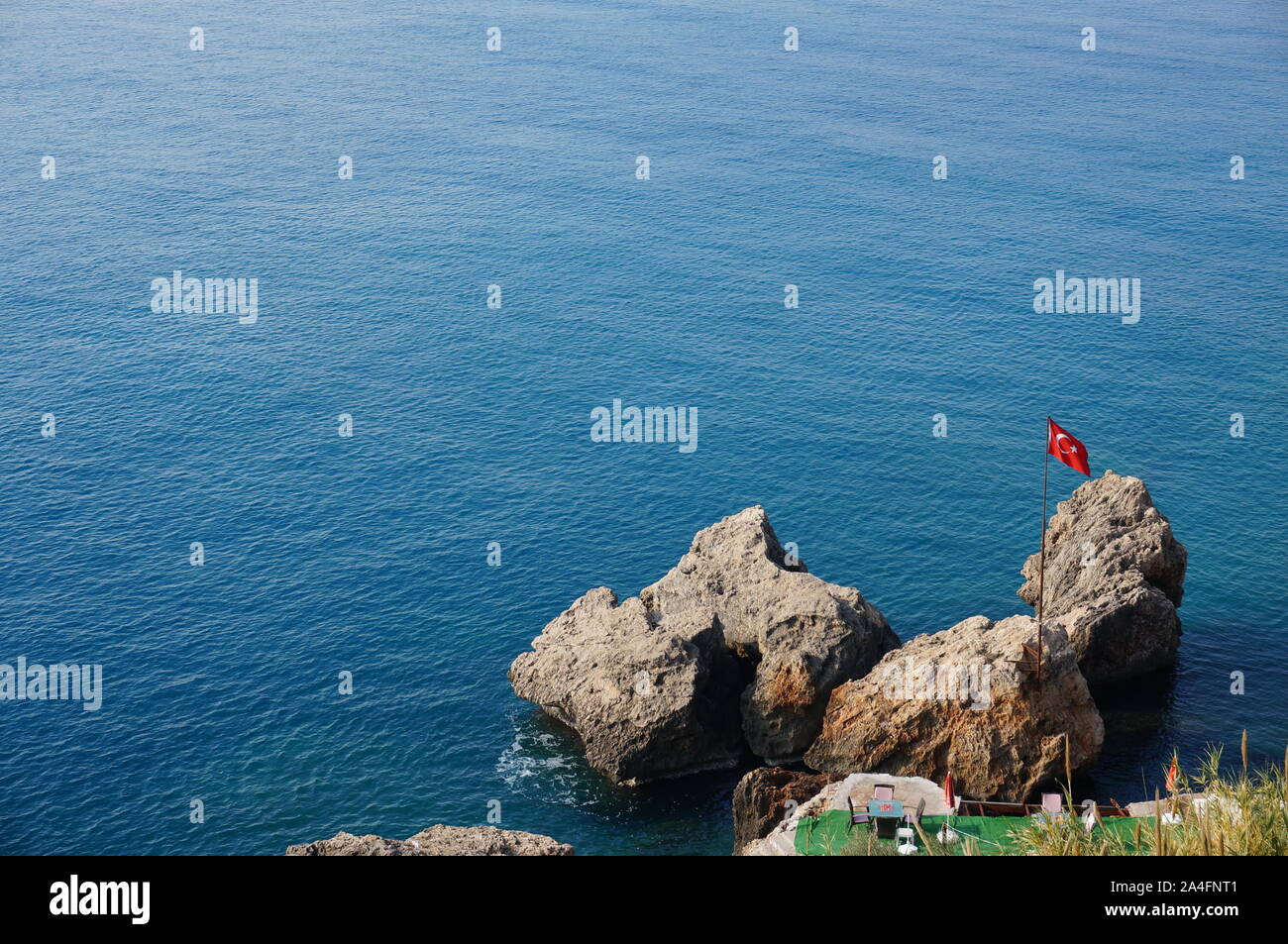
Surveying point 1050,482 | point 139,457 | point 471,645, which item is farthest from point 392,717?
point 1050,482

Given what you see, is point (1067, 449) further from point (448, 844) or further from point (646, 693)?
point (448, 844)

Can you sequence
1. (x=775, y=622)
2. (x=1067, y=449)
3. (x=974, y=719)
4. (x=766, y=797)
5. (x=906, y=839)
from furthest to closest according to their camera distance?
1. (x=775, y=622)
2. (x=974, y=719)
3. (x=1067, y=449)
4. (x=766, y=797)
5. (x=906, y=839)

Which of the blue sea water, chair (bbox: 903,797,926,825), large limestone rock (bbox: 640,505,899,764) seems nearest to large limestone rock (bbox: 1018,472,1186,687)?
the blue sea water

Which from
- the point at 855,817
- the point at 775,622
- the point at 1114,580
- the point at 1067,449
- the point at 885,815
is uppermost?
the point at 1067,449

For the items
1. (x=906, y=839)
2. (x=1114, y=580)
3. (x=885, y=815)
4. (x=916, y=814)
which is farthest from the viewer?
(x=1114, y=580)

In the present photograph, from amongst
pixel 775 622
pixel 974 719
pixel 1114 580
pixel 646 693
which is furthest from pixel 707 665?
pixel 1114 580

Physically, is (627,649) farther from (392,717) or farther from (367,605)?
(367,605)

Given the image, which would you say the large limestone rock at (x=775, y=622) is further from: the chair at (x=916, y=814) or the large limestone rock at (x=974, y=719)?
the chair at (x=916, y=814)
